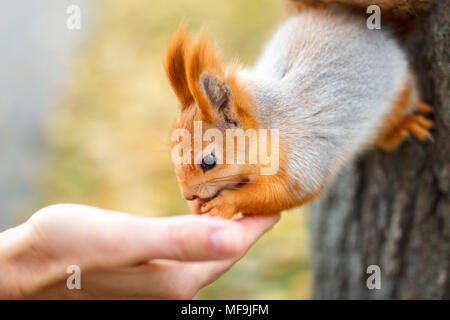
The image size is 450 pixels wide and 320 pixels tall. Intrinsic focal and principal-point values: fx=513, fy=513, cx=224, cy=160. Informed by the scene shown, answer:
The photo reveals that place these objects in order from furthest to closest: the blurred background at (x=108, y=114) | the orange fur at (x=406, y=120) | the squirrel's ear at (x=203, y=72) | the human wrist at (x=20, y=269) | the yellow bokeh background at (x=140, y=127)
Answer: the blurred background at (x=108, y=114) → the yellow bokeh background at (x=140, y=127) → the orange fur at (x=406, y=120) → the squirrel's ear at (x=203, y=72) → the human wrist at (x=20, y=269)

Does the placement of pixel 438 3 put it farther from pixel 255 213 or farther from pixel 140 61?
pixel 140 61

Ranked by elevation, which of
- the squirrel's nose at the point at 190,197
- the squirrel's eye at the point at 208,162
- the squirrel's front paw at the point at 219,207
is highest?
the squirrel's eye at the point at 208,162

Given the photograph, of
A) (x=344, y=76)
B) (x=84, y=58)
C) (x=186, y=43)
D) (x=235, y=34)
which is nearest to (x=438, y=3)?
(x=344, y=76)

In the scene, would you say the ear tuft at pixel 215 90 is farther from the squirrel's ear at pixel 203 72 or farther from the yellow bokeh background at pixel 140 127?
the yellow bokeh background at pixel 140 127

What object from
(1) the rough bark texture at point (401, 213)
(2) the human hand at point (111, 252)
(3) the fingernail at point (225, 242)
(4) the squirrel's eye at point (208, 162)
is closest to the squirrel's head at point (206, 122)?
(4) the squirrel's eye at point (208, 162)

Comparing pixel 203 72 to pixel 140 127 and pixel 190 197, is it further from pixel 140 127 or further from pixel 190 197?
pixel 140 127

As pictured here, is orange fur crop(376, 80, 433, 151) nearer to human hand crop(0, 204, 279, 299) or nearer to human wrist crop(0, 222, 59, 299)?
human hand crop(0, 204, 279, 299)

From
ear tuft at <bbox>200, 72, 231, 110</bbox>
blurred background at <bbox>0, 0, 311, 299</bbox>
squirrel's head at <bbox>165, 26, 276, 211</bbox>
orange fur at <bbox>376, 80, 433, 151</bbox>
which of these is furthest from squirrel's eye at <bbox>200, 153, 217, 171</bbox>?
blurred background at <bbox>0, 0, 311, 299</bbox>

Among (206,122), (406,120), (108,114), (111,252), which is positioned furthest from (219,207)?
(108,114)
